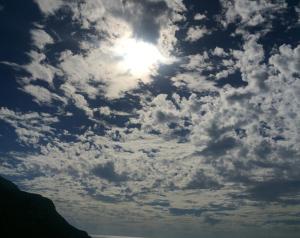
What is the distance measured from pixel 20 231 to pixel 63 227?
161 ft

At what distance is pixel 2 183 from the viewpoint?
188 meters

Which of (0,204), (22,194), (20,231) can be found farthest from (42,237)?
(22,194)

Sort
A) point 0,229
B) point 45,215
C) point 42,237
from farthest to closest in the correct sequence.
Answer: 1. point 45,215
2. point 42,237
3. point 0,229

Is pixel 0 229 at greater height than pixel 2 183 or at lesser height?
lesser

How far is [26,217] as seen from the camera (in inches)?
6521

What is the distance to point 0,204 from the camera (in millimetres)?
162125

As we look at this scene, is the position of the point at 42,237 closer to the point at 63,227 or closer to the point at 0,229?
the point at 0,229

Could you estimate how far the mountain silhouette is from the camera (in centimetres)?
15112

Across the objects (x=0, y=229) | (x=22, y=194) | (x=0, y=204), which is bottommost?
(x=0, y=229)

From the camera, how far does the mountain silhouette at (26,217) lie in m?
151

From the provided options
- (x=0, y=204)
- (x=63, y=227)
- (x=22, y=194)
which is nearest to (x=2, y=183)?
(x=22, y=194)

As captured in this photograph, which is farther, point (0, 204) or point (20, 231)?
point (0, 204)

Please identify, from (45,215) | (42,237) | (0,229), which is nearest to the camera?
(0,229)

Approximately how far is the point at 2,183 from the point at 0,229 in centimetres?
4979
